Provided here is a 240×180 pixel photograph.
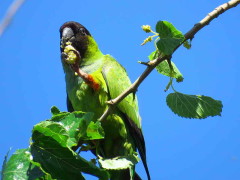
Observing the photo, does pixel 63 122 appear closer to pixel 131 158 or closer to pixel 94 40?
pixel 131 158

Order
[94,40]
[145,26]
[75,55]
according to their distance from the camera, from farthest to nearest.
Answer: [94,40]
[75,55]
[145,26]

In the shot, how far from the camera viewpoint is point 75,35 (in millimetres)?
4441

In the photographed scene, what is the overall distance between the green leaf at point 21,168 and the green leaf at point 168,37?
98 cm

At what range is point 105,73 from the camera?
3.84 metres

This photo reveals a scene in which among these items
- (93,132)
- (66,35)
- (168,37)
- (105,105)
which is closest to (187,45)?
(168,37)

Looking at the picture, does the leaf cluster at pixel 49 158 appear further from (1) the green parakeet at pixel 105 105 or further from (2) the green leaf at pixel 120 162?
(1) the green parakeet at pixel 105 105

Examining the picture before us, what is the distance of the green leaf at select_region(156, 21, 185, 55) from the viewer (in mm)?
2229

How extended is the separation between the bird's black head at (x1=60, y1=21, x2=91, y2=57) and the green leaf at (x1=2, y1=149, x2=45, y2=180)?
2.38 m

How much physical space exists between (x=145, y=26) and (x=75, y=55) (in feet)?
2.91

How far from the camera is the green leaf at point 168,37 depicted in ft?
7.31

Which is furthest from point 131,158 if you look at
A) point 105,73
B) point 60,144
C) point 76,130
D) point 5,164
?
point 105,73

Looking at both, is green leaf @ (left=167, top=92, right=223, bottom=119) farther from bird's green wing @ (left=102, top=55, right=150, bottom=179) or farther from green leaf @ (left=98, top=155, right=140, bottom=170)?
bird's green wing @ (left=102, top=55, right=150, bottom=179)

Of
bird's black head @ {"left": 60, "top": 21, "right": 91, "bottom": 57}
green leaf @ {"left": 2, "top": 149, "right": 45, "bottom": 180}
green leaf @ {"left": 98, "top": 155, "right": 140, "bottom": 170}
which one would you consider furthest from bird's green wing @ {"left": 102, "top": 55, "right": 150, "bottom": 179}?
green leaf @ {"left": 2, "top": 149, "right": 45, "bottom": 180}

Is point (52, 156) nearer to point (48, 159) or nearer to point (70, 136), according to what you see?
point (48, 159)
